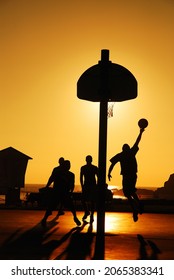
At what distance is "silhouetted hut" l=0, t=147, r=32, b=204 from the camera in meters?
29.2

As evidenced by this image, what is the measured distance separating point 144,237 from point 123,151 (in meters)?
2.93

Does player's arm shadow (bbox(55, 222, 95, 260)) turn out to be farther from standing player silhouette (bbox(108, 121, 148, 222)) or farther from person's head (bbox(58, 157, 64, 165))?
person's head (bbox(58, 157, 64, 165))

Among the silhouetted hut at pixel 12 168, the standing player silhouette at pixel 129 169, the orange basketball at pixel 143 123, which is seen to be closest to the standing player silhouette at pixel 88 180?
the standing player silhouette at pixel 129 169

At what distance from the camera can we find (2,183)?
29625mm

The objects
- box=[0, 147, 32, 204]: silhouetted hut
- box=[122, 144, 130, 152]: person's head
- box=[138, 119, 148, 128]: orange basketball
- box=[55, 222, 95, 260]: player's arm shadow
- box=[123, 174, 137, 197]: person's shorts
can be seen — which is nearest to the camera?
box=[55, 222, 95, 260]: player's arm shadow

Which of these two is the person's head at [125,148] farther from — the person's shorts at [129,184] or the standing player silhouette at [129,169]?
the person's shorts at [129,184]

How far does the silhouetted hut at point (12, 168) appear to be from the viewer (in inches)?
1148

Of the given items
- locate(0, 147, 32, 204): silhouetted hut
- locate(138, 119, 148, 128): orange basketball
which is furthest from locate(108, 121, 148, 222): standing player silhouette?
locate(0, 147, 32, 204): silhouetted hut

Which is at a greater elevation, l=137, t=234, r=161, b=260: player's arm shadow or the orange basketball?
the orange basketball

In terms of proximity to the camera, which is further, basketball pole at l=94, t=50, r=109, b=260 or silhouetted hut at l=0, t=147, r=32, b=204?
silhouetted hut at l=0, t=147, r=32, b=204

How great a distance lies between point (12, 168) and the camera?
29375mm

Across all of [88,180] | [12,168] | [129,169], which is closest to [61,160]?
[88,180]

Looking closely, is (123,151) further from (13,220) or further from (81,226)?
(13,220)
